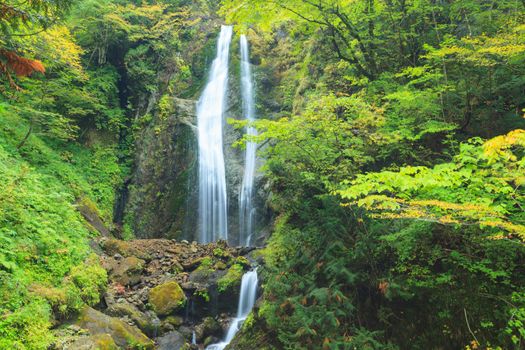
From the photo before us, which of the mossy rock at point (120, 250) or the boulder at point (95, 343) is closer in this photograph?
the boulder at point (95, 343)

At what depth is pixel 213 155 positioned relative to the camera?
1568cm

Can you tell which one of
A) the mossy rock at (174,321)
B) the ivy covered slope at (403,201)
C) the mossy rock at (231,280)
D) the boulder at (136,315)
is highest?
the ivy covered slope at (403,201)

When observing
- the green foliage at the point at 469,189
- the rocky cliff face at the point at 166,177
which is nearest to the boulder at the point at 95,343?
the green foliage at the point at 469,189

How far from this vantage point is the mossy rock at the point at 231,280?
29.3ft

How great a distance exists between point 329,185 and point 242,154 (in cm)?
1030

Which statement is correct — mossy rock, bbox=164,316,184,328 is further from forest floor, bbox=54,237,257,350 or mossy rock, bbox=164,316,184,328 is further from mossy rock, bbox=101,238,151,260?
Result: mossy rock, bbox=101,238,151,260

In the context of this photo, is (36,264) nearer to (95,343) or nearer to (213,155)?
(95,343)

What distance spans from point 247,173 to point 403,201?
36.5 ft

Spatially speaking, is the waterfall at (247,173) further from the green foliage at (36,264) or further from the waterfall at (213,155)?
the green foliage at (36,264)

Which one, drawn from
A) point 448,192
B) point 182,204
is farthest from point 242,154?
point 448,192

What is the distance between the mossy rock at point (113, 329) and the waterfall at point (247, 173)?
6.81m

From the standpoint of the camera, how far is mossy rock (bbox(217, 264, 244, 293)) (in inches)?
351

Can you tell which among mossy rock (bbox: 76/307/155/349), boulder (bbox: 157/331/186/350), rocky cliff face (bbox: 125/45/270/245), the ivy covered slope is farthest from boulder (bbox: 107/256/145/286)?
rocky cliff face (bbox: 125/45/270/245)

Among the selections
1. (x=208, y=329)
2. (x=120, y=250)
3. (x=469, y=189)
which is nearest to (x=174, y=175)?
(x=120, y=250)
